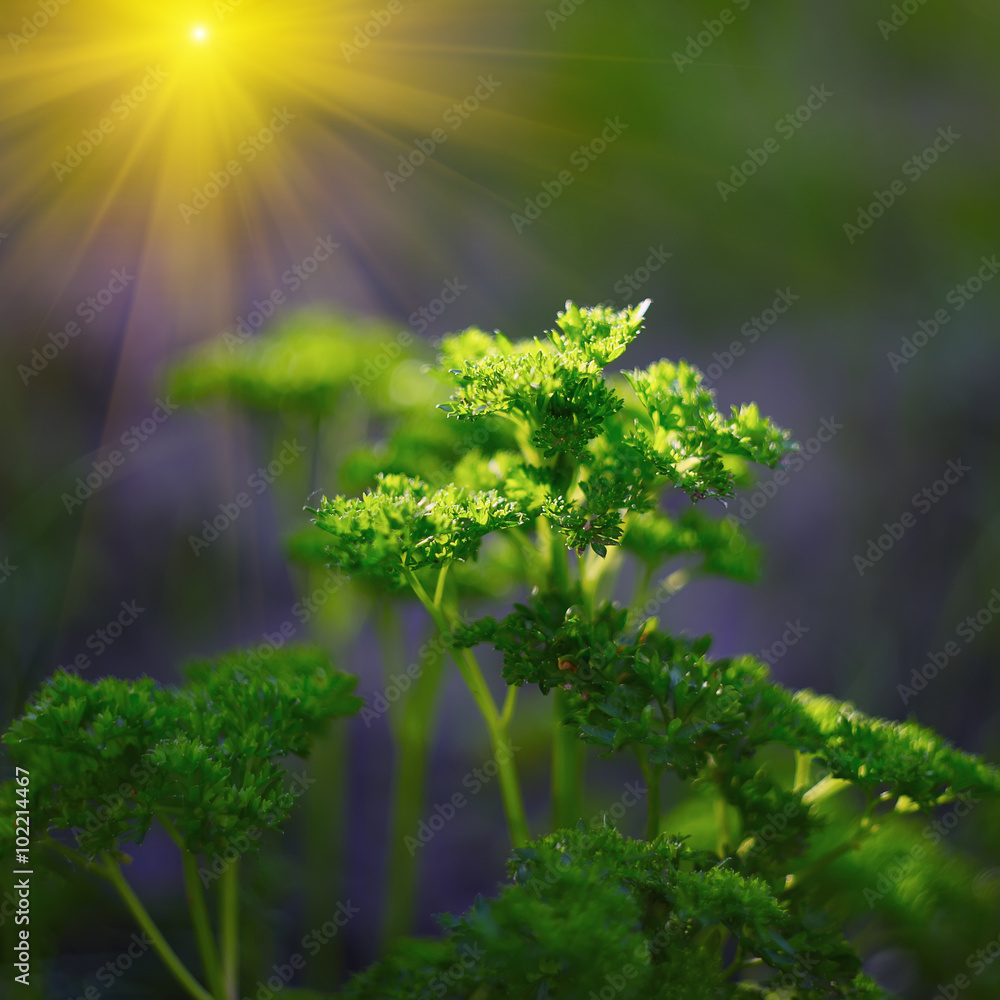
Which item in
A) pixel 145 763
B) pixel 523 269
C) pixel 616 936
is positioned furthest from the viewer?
pixel 523 269

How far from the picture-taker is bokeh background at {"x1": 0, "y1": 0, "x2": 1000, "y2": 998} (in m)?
1.74

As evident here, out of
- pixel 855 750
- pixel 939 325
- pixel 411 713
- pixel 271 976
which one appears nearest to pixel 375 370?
pixel 411 713

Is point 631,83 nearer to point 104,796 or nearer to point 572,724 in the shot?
point 572,724

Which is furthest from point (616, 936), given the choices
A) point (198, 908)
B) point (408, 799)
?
point (408, 799)

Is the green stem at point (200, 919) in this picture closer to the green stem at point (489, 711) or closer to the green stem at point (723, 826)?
the green stem at point (489, 711)

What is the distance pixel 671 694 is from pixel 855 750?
7.5 inches

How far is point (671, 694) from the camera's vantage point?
2.17 ft

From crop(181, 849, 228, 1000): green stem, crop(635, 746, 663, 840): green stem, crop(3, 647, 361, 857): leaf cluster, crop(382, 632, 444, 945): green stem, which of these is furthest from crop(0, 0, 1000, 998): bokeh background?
crop(635, 746, 663, 840): green stem

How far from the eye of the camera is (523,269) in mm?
2199

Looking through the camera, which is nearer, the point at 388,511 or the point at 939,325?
the point at 388,511

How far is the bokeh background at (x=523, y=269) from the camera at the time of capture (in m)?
1.74

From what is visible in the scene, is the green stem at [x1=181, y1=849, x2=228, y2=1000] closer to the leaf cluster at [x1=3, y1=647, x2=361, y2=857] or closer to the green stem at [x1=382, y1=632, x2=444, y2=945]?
the leaf cluster at [x1=3, y1=647, x2=361, y2=857]

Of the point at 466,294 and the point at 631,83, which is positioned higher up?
the point at 631,83

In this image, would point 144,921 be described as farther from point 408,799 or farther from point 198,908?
point 408,799
